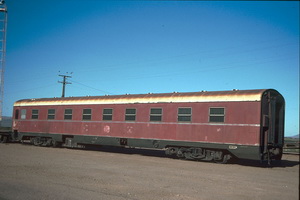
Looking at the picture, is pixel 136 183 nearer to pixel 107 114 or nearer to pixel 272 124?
pixel 272 124

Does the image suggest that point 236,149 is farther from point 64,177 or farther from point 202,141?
point 64,177

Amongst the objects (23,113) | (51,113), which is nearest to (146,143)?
(51,113)

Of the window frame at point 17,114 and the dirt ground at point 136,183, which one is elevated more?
the window frame at point 17,114

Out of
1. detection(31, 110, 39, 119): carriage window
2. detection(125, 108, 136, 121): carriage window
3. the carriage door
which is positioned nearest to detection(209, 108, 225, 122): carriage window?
the carriage door

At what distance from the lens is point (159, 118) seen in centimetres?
1717

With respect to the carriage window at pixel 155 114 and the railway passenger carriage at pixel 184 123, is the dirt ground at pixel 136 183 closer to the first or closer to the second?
the railway passenger carriage at pixel 184 123

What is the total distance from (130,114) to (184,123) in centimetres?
367

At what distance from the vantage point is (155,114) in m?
17.4

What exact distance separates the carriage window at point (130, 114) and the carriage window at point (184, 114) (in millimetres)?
3042

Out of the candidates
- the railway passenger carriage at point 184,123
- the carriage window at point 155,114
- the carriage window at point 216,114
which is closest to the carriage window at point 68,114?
the railway passenger carriage at point 184,123

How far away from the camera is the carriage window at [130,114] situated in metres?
18.3

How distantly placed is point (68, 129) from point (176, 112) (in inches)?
343

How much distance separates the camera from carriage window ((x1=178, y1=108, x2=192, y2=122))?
1614 centimetres

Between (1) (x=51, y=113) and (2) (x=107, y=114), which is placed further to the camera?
(1) (x=51, y=113)
